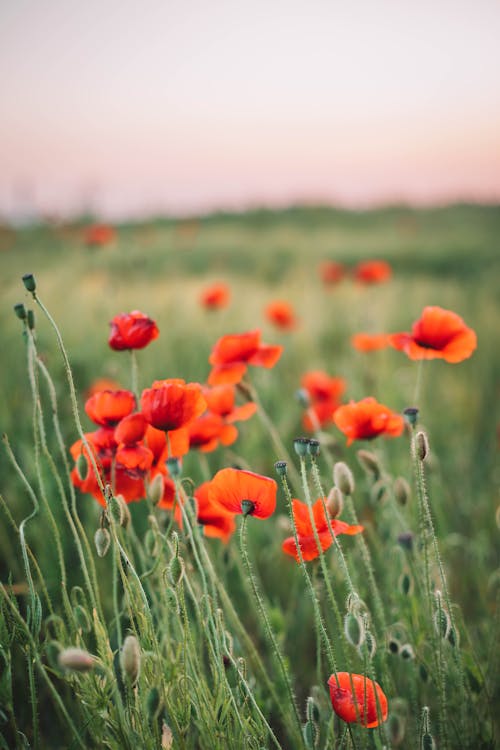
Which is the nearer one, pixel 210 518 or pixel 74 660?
pixel 74 660

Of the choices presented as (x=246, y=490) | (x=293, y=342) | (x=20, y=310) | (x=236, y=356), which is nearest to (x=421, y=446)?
(x=246, y=490)

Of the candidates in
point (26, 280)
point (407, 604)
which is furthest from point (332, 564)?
point (26, 280)

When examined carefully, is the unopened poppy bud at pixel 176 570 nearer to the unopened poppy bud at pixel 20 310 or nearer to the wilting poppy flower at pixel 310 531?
the wilting poppy flower at pixel 310 531

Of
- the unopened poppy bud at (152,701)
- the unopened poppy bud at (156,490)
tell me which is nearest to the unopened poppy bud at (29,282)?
the unopened poppy bud at (156,490)

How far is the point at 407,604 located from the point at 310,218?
10.2 m

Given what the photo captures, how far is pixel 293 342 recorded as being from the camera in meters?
3.08

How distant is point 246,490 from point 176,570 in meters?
0.13

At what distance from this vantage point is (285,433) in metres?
2.09

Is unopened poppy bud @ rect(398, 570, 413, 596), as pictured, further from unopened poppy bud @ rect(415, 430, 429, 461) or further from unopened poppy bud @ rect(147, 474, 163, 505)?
unopened poppy bud @ rect(147, 474, 163, 505)

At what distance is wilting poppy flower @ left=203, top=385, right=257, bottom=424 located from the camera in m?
1.07

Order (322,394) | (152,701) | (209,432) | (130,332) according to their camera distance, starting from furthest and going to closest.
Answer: (322,394), (209,432), (130,332), (152,701)

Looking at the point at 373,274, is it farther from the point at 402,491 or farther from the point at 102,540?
the point at 102,540

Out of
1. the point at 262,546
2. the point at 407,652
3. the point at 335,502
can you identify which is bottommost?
the point at 262,546

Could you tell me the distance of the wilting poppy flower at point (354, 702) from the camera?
0.70 meters
